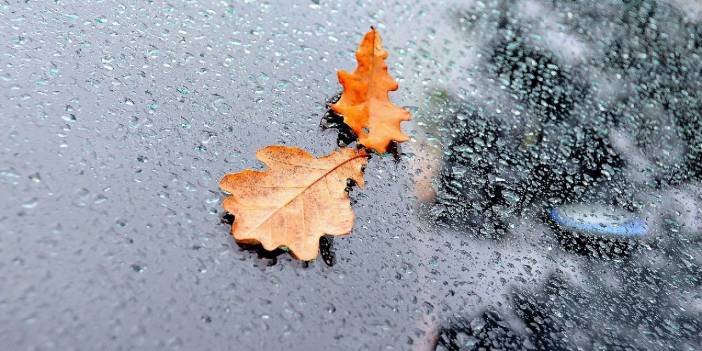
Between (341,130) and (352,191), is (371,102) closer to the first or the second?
(341,130)

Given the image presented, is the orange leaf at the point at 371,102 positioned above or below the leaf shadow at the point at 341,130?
above

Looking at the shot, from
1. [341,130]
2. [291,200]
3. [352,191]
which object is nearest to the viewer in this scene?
[291,200]

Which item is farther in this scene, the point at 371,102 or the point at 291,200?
the point at 371,102

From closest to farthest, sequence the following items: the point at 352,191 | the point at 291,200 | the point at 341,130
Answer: the point at 291,200, the point at 352,191, the point at 341,130

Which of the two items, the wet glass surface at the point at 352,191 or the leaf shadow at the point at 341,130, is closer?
the wet glass surface at the point at 352,191

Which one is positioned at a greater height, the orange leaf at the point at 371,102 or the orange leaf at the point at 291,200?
the orange leaf at the point at 371,102

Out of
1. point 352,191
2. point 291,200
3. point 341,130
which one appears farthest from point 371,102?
point 291,200
